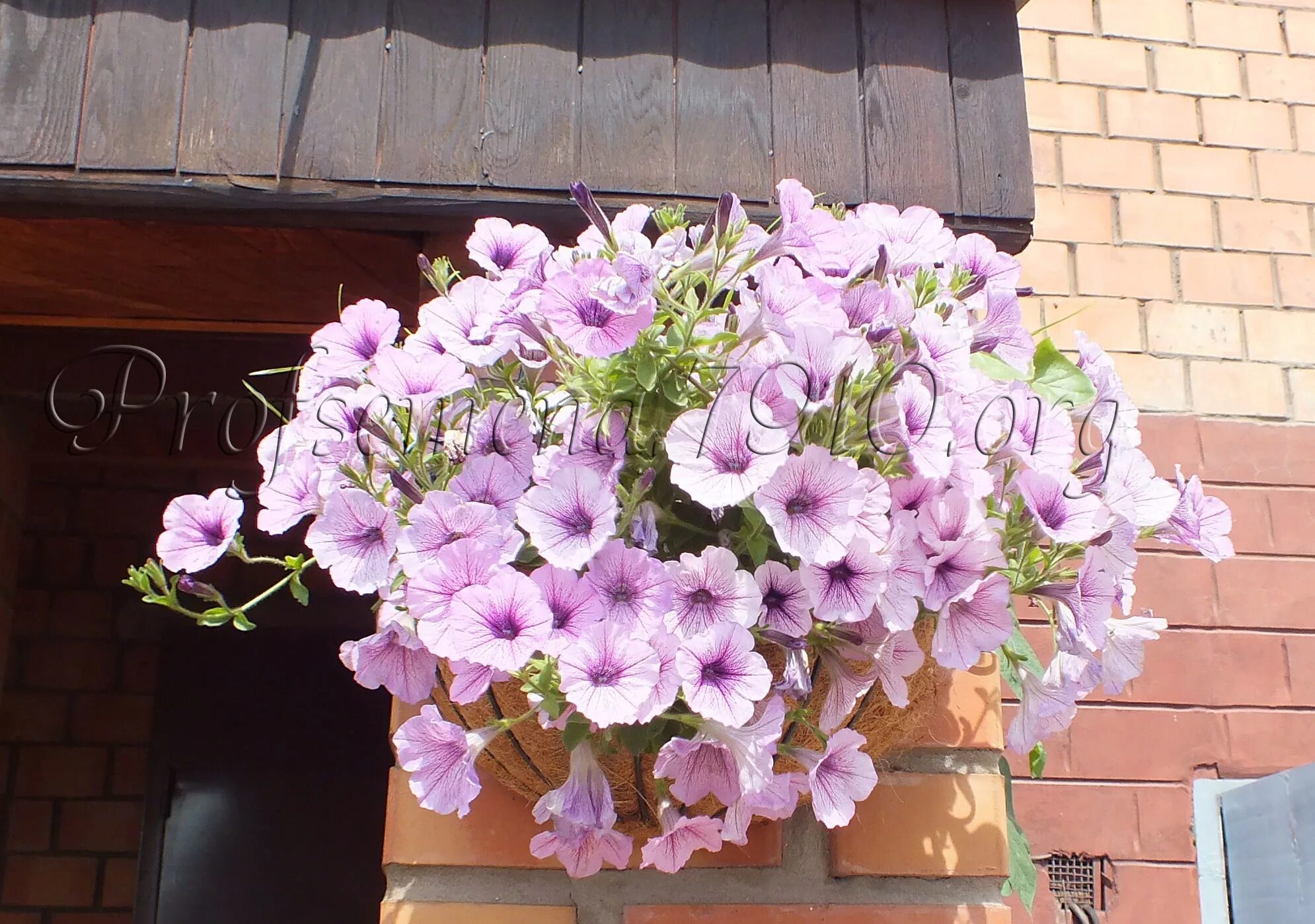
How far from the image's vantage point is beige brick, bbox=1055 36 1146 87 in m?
2.11

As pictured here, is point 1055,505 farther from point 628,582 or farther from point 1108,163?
point 1108,163

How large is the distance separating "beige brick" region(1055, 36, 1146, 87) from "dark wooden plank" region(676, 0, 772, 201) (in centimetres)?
106

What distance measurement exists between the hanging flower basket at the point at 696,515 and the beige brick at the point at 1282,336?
1.21 metres

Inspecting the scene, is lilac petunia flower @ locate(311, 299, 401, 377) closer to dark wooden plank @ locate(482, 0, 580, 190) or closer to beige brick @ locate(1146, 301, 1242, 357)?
dark wooden plank @ locate(482, 0, 580, 190)

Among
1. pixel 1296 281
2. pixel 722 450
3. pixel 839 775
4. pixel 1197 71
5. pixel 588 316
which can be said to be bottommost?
pixel 839 775

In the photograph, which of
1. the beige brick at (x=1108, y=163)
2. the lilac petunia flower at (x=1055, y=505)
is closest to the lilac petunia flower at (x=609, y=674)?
the lilac petunia flower at (x=1055, y=505)

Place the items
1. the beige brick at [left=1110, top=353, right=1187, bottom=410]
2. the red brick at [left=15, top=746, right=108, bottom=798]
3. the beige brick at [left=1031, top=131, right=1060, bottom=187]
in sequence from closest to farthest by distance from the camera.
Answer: the beige brick at [left=1110, top=353, right=1187, bottom=410]
the beige brick at [left=1031, top=131, right=1060, bottom=187]
the red brick at [left=15, top=746, right=108, bottom=798]

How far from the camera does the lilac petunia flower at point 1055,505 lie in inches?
33.4

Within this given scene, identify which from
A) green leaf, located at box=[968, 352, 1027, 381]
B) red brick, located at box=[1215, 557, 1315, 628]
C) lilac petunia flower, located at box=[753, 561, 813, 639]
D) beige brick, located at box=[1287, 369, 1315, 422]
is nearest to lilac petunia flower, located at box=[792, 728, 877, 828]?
lilac petunia flower, located at box=[753, 561, 813, 639]

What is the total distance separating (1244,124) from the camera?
6.95 ft

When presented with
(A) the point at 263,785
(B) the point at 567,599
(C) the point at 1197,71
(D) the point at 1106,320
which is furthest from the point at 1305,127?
(A) the point at 263,785

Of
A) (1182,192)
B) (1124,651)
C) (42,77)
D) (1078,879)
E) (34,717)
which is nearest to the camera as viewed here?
(1124,651)

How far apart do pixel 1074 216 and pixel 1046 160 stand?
0.39 feet

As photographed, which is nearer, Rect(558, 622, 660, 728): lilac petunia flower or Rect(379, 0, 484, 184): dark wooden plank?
Rect(558, 622, 660, 728): lilac petunia flower
